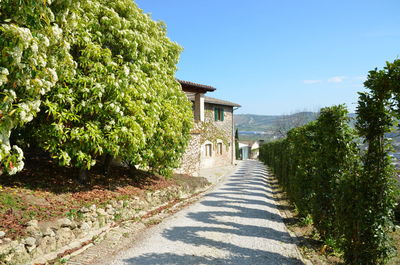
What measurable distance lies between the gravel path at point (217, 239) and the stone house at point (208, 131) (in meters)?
7.02

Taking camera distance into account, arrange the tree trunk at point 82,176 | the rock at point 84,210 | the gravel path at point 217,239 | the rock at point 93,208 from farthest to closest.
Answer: the tree trunk at point 82,176, the rock at point 93,208, the rock at point 84,210, the gravel path at point 217,239

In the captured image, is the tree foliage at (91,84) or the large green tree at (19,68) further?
the tree foliage at (91,84)

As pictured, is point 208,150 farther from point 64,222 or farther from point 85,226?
point 64,222

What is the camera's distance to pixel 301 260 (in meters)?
5.28

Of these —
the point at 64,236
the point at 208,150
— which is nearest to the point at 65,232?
the point at 64,236

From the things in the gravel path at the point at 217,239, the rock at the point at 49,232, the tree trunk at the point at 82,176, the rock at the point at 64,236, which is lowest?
the gravel path at the point at 217,239

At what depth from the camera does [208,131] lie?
77.6 feet

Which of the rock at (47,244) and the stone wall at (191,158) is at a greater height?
the stone wall at (191,158)

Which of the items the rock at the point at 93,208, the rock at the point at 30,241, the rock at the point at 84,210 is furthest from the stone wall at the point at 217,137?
the rock at the point at 30,241

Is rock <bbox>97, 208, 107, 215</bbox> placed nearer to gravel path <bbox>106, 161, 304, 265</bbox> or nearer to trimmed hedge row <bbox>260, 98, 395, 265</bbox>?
gravel path <bbox>106, 161, 304, 265</bbox>

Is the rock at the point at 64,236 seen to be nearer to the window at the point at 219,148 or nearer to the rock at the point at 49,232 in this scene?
the rock at the point at 49,232

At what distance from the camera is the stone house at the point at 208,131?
55.1 feet

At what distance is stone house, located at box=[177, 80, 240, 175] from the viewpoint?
16.8 metres

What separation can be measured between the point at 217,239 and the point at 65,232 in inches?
140
